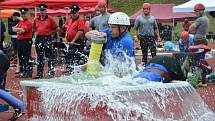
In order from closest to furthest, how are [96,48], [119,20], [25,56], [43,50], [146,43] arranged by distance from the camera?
[96,48] → [119,20] → [43,50] → [146,43] → [25,56]

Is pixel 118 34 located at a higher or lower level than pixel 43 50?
higher

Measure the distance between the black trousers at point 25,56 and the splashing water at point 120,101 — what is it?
8209 millimetres

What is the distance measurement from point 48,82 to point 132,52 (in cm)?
146

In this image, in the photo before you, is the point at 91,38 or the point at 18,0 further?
the point at 18,0

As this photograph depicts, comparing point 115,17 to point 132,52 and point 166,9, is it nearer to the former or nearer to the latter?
point 132,52

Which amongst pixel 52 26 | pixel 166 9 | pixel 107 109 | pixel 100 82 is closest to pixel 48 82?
pixel 100 82

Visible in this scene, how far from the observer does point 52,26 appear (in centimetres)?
1377

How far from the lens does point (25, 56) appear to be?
14.5m

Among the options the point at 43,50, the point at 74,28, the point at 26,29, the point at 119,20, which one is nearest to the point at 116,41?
the point at 119,20

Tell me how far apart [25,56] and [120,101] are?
30.6ft

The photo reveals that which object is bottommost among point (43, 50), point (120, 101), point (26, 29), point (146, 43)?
point (43, 50)

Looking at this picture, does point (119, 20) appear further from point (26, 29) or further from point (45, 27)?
point (26, 29)

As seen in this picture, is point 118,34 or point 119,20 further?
Result: point 118,34

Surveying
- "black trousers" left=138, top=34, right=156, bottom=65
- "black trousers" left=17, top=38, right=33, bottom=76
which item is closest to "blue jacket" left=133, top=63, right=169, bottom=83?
"black trousers" left=138, top=34, right=156, bottom=65
